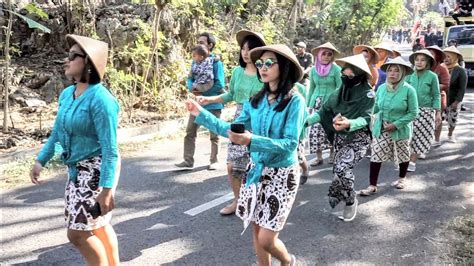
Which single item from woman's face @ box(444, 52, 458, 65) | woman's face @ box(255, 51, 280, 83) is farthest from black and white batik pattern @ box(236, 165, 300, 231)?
woman's face @ box(444, 52, 458, 65)

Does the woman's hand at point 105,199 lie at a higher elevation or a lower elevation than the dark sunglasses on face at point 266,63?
lower

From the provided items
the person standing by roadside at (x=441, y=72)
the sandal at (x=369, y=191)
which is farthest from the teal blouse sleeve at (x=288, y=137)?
the person standing by roadside at (x=441, y=72)

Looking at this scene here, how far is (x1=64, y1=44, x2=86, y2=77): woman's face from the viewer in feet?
9.02

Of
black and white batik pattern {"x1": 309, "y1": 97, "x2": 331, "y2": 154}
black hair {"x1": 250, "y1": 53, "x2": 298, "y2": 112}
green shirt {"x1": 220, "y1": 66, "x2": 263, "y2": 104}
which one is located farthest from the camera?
black and white batik pattern {"x1": 309, "y1": 97, "x2": 331, "y2": 154}

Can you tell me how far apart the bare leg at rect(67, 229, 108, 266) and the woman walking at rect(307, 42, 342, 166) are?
148 inches

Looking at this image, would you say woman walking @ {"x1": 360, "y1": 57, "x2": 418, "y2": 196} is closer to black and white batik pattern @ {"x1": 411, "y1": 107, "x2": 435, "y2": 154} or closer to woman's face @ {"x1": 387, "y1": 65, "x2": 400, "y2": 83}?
woman's face @ {"x1": 387, "y1": 65, "x2": 400, "y2": 83}

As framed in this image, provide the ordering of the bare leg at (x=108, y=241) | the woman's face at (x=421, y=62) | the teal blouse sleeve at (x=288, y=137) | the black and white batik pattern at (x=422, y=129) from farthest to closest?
1. the black and white batik pattern at (x=422, y=129)
2. the woman's face at (x=421, y=62)
3. the bare leg at (x=108, y=241)
4. the teal blouse sleeve at (x=288, y=137)

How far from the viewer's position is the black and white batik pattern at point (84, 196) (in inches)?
109

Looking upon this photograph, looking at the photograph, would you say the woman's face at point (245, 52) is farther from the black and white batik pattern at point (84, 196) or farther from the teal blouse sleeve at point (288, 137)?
the black and white batik pattern at point (84, 196)

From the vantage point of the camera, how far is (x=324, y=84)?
6.33 m

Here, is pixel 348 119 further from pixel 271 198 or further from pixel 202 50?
pixel 202 50

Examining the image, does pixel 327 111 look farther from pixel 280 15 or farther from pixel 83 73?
pixel 280 15

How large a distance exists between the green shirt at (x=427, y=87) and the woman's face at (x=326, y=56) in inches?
50.9

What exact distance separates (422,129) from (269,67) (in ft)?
14.6
